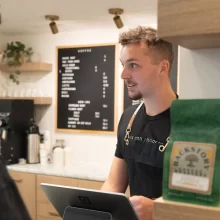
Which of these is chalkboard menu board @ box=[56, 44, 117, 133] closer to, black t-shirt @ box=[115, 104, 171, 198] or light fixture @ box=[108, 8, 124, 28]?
light fixture @ box=[108, 8, 124, 28]

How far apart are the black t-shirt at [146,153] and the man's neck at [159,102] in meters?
0.02

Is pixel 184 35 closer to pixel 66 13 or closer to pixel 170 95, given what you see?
pixel 170 95

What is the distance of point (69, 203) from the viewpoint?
4.02ft

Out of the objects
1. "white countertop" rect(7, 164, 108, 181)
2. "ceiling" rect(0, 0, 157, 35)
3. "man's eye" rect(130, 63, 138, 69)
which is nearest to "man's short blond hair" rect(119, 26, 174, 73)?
"man's eye" rect(130, 63, 138, 69)

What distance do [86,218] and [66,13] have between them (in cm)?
226

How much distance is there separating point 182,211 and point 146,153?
36.3 inches

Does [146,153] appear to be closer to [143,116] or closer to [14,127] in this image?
[143,116]

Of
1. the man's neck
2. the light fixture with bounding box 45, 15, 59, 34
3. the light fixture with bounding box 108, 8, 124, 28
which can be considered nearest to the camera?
the man's neck

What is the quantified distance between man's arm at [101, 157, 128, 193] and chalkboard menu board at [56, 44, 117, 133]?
1822mm

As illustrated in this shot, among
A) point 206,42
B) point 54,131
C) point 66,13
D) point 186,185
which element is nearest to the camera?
point 186,185

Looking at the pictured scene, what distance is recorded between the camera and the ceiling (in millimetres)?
2789

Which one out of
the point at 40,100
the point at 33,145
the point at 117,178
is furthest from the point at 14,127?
the point at 117,178

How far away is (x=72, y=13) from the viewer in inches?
122

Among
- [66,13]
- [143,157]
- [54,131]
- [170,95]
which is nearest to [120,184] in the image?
[143,157]
